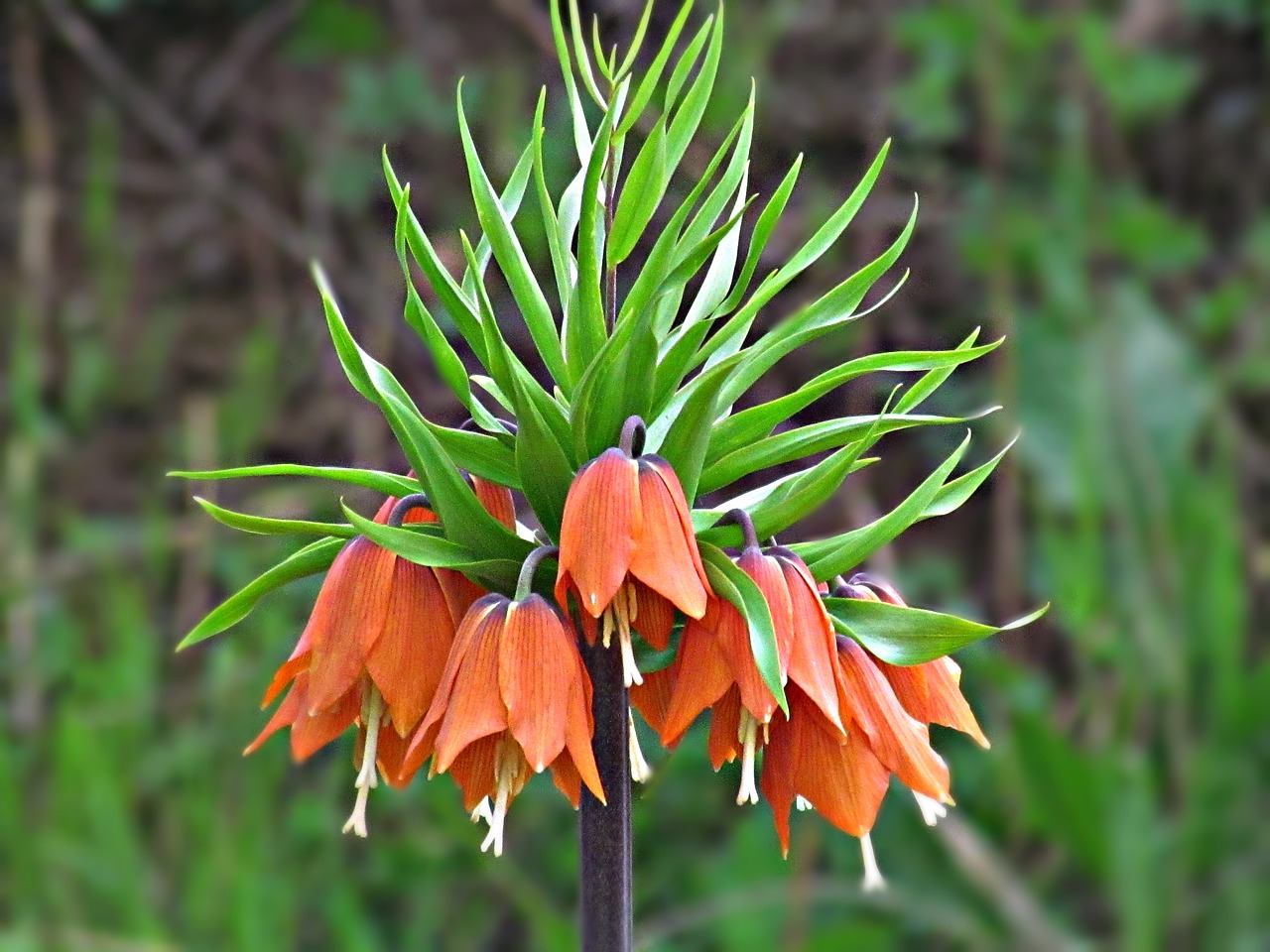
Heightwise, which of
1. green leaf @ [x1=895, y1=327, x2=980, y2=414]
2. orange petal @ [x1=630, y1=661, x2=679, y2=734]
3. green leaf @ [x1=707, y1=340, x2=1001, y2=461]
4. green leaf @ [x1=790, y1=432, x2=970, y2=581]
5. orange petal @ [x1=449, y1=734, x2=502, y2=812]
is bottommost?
orange petal @ [x1=449, y1=734, x2=502, y2=812]

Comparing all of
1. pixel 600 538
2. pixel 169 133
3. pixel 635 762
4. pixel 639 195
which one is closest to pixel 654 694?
pixel 635 762

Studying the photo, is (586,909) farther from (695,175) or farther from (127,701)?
(127,701)

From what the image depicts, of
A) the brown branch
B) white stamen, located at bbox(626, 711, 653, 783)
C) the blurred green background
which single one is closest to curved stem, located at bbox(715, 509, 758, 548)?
white stamen, located at bbox(626, 711, 653, 783)

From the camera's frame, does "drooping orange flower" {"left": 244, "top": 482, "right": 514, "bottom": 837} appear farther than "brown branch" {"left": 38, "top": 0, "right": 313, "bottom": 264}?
No

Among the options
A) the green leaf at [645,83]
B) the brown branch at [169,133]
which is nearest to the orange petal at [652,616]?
the green leaf at [645,83]

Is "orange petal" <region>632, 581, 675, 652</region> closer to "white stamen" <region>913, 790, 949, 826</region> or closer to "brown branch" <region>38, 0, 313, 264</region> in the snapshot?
"white stamen" <region>913, 790, 949, 826</region>

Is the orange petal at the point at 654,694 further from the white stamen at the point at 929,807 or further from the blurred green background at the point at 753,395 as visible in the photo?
the blurred green background at the point at 753,395

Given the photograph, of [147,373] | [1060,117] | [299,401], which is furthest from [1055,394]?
[147,373]
